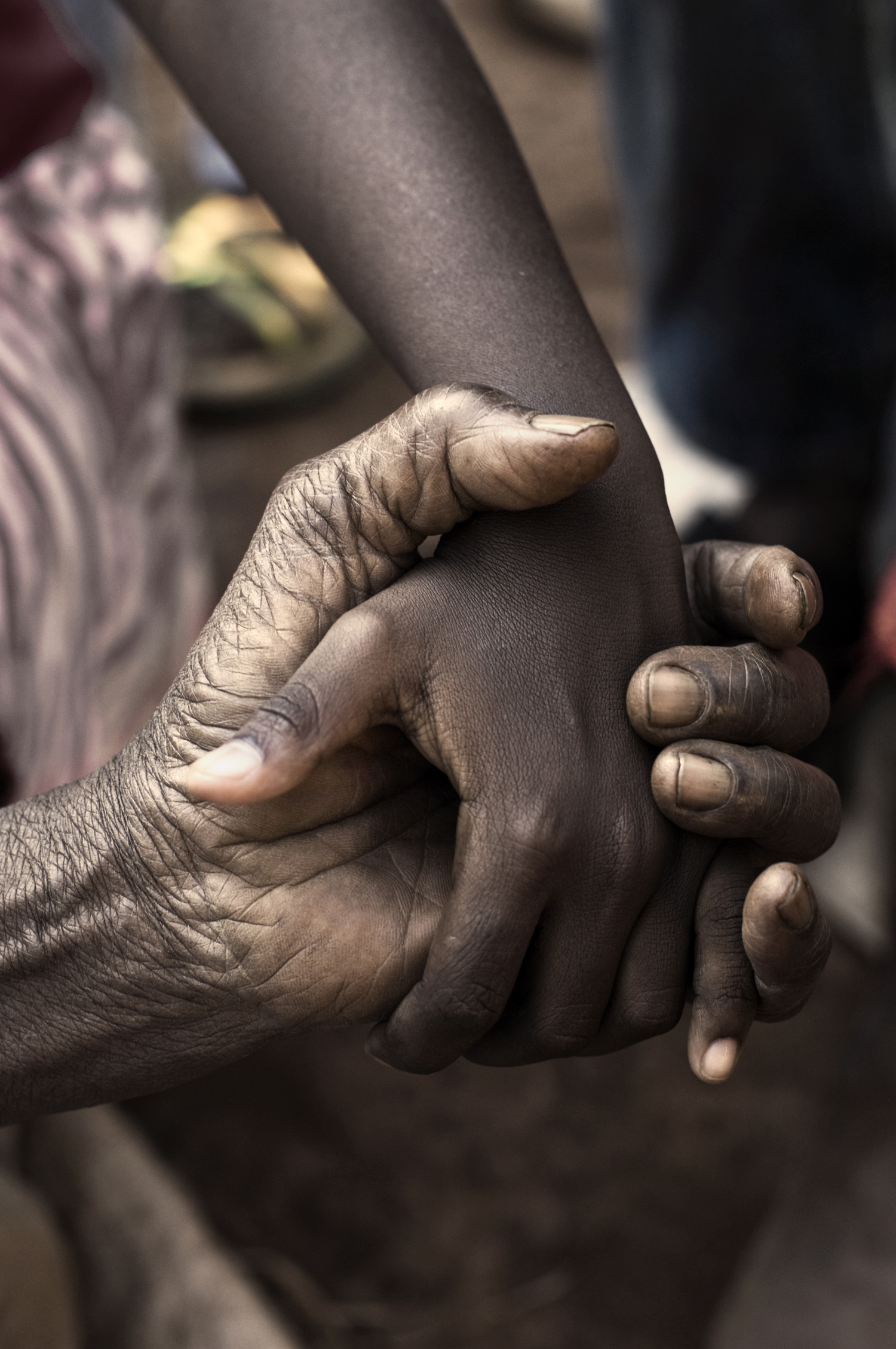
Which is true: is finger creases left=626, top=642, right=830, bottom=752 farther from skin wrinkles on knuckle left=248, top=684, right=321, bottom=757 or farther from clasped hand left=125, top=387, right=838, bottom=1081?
skin wrinkles on knuckle left=248, top=684, right=321, bottom=757

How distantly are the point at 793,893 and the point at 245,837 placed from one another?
0.32m

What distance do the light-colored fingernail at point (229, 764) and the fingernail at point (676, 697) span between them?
239mm

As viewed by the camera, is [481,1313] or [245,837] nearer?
[245,837]

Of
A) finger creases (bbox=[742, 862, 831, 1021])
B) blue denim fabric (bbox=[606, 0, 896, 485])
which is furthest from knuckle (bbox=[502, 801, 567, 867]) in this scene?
blue denim fabric (bbox=[606, 0, 896, 485])

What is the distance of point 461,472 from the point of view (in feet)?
2.33

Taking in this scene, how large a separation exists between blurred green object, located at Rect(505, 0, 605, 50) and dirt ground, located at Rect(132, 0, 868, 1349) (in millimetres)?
2900

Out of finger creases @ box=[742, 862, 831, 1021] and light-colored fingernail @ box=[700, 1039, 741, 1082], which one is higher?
finger creases @ box=[742, 862, 831, 1021]

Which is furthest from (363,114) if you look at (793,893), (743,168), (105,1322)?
(105,1322)

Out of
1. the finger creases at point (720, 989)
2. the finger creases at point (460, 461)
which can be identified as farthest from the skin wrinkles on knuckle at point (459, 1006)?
the finger creases at point (460, 461)

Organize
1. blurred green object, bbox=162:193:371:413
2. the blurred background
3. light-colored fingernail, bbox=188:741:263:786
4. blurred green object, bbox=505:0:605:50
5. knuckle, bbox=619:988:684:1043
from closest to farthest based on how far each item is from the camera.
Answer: light-colored fingernail, bbox=188:741:263:786
knuckle, bbox=619:988:684:1043
the blurred background
blurred green object, bbox=162:193:371:413
blurred green object, bbox=505:0:605:50

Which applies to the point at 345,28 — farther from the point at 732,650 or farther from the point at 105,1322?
the point at 105,1322

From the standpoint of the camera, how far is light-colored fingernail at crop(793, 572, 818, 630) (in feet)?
2.41

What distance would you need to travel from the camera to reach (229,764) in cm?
63

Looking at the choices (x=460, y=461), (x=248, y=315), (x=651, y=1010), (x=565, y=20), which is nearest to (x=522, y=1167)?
(x=651, y=1010)
